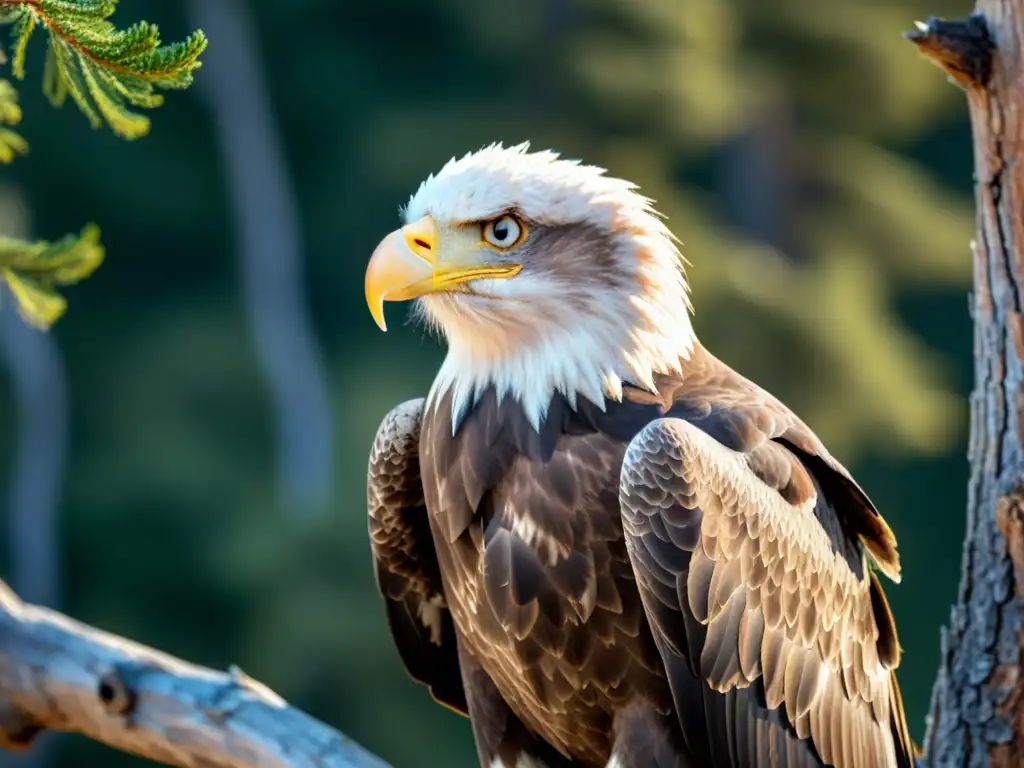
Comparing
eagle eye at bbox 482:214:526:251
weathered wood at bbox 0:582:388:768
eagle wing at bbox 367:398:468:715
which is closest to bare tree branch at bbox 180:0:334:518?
eagle wing at bbox 367:398:468:715

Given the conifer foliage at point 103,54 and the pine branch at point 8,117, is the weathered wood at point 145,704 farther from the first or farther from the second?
the conifer foliage at point 103,54

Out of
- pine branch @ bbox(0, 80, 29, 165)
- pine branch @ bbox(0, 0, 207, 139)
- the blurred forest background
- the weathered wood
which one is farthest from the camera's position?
the blurred forest background

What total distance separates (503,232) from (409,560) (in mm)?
782

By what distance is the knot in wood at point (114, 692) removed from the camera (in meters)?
2.80

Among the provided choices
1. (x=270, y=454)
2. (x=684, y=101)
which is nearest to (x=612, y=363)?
(x=684, y=101)

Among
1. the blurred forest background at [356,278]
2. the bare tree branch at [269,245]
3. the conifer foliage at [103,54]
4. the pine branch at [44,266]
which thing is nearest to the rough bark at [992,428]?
the conifer foliage at [103,54]

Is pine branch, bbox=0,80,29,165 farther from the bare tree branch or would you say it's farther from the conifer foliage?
the bare tree branch

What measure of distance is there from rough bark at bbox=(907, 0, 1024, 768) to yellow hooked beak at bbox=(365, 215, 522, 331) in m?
0.83

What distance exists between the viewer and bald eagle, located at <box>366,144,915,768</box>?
251 cm

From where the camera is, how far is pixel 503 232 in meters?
2.63

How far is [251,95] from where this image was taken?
12859 millimetres

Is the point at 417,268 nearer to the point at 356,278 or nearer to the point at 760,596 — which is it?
the point at 760,596

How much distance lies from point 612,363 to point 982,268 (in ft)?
2.27

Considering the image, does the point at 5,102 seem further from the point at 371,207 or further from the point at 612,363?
the point at 371,207
